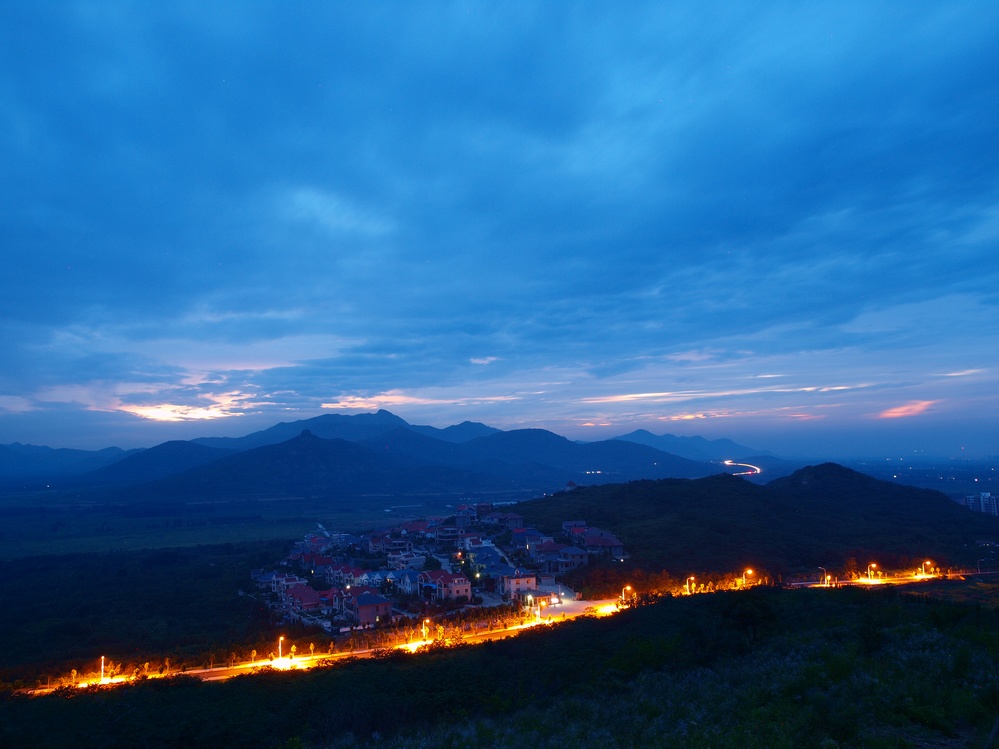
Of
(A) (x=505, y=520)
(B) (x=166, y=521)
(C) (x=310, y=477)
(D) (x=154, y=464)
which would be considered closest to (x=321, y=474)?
(C) (x=310, y=477)

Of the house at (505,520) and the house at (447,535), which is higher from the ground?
the house at (505,520)

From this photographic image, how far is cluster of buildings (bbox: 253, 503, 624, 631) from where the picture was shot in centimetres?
2695

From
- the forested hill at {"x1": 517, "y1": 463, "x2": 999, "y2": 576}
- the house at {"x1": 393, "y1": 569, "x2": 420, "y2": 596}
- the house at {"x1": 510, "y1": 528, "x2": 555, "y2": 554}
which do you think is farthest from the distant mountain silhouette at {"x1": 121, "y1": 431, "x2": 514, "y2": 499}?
the house at {"x1": 393, "y1": 569, "x2": 420, "y2": 596}

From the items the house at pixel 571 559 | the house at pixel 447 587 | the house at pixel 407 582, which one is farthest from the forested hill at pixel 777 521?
the house at pixel 407 582

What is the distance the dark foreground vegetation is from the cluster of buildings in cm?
800

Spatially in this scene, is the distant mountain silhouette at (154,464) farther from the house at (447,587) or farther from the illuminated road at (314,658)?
the illuminated road at (314,658)

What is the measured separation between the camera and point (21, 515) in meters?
77.3

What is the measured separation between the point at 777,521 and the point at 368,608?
3032cm

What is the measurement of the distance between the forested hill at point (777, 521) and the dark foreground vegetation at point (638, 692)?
13460 mm

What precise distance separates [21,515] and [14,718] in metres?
82.0

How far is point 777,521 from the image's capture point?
4141cm

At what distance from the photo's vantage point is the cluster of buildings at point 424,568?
27.0 meters

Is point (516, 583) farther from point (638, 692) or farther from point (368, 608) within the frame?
point (638, 692)

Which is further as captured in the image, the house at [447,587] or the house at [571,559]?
the house at [571,559]
